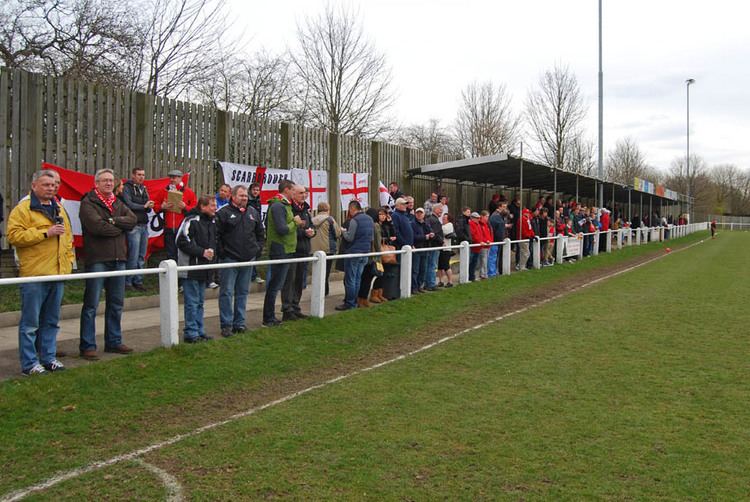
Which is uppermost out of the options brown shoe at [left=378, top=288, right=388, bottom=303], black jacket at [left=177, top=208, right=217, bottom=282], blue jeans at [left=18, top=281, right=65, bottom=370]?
black jacket at [left=177, top=208, right=217, bottom=282]

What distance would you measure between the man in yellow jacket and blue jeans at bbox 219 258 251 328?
211cm

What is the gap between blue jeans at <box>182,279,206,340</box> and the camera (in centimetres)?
771

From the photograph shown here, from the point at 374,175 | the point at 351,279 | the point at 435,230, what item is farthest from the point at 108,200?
the point at 374,175

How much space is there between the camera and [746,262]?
81.9ft

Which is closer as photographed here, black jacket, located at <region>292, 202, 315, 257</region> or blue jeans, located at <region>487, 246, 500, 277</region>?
black jacket, located at <region>292, 202, 315, 257</region>

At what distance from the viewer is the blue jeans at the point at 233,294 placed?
27.1ft

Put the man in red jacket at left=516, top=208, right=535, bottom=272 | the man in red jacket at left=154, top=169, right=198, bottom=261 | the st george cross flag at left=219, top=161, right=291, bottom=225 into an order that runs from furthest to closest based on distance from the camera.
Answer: the man in red jacket at left=516, top=208, right=535, bottom=272 < the st george cross flag at left=219, top=161, right=291, bottom=225 < the man in red jacket at left=154, top=169, right=198, bottom=261

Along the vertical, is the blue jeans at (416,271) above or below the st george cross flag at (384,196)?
below

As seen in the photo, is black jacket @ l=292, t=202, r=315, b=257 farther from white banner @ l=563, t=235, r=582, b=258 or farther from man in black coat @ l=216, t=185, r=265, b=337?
white banner @ l=563, t=235, r=582, b=258

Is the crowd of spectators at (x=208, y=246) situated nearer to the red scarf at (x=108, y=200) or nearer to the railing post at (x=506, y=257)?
the red scarf at (x=108, y=200)

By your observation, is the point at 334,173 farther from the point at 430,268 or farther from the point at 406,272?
the point at 406,272

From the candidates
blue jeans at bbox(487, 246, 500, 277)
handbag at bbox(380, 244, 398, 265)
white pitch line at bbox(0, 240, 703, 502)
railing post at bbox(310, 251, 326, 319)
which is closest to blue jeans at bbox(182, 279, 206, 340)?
white pitch line at bbox(0, 240, 703, 502)

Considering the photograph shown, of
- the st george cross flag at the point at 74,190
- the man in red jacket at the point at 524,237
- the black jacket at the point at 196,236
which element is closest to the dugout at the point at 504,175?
the man in red jacket at the point at 524,237

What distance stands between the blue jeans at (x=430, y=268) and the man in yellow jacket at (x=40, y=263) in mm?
7847
